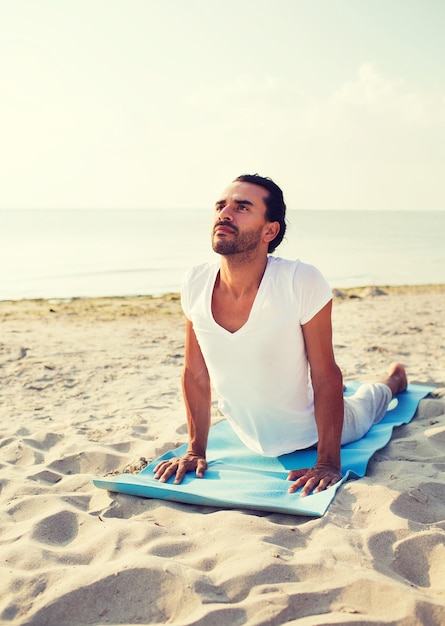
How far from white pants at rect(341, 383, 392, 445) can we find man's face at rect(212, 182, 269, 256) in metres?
1.29

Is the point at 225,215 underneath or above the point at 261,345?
above

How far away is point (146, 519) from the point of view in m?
2.92

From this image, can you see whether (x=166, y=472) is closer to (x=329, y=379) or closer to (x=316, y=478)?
(x=316, y=478)

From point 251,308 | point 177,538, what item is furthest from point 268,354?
point 177,538

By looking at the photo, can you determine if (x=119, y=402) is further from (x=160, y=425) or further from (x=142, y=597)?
(x=142, y=597)

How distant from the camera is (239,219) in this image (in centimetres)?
335

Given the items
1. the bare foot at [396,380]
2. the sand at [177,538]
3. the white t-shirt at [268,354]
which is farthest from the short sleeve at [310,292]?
the bare foot at [396,380]

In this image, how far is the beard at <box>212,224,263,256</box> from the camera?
3289 mm

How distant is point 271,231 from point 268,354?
0.72 m

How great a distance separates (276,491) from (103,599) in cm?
114

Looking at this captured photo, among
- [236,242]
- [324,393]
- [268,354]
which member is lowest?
[324,393]

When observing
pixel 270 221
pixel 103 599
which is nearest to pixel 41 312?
pixel 270 221

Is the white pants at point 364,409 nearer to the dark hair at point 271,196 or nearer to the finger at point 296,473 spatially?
the finger at point 296,473

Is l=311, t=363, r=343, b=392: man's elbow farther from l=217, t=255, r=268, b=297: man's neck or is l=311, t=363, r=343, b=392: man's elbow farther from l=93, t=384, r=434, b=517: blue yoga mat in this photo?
l=217, t=255, r=268, b=297: man's neck
